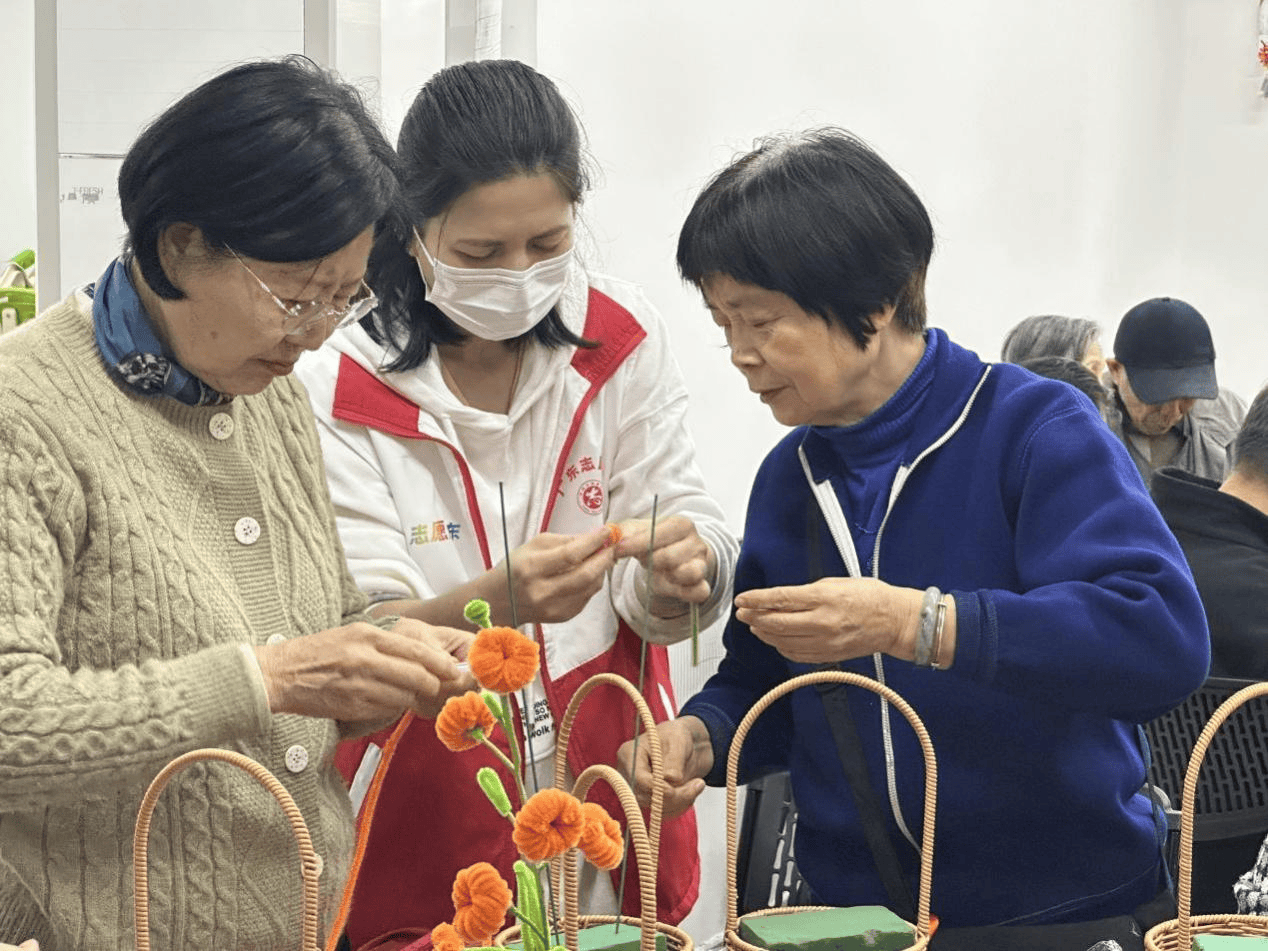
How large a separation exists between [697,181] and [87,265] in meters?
1.59

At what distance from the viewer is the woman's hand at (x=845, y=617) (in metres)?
1.29

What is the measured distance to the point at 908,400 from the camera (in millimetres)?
1468

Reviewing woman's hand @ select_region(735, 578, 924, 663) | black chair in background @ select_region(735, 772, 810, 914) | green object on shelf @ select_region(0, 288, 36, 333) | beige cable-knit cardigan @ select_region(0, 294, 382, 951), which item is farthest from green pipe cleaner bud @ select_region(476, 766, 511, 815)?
green object on shelf @ select_region(0, 288, 36, 333)

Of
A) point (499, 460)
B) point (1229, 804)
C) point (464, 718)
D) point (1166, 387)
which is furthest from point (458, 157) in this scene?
point (1166, 387)

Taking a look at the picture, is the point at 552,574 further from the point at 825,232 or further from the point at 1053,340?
the point at 1053,340

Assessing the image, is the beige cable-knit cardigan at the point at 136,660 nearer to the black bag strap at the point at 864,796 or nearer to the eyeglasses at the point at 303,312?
the eyeglasses at the point at 303,312

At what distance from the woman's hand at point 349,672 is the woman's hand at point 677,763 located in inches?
11.9

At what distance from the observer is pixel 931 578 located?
142 cm

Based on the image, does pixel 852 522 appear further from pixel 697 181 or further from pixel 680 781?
pixel 697 181

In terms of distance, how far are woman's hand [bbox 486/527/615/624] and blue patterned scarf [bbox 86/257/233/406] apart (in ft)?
1.38

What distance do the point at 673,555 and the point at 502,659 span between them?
715 millimetres

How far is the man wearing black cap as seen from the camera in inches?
154

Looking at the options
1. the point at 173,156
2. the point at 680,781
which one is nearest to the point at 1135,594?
the point at 680,781

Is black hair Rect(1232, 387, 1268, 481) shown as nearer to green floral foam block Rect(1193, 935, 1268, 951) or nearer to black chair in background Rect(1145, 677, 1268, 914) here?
black chair in background Rect(1145, 677, 1268, 914)
